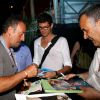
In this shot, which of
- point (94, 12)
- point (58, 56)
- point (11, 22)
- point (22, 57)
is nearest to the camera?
point (94, 12)

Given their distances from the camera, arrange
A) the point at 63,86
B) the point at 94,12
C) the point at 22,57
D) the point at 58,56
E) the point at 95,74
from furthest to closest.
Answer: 1. the point at 58,56
2. the point at 22,57
3. the point at 95,74
4. the point at 94,12
5. the point at 63,86

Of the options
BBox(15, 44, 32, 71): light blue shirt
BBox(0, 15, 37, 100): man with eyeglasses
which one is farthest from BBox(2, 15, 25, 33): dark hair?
BBox(15, 44, 32, 71): light blue shirt

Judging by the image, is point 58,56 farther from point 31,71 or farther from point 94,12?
point 94,12

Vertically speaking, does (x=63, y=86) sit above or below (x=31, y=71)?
below

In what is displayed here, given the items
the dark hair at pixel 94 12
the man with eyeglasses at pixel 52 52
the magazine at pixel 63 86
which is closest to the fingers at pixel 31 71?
the magazine at pixel 63 86

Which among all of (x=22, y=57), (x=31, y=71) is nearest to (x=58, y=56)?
(x=22, y=57)

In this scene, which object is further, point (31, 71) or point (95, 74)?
point (95, 74)

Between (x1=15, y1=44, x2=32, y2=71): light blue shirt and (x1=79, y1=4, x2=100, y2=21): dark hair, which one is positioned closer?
(x1=79, y1=4, x2=100, y2=21): dark hair

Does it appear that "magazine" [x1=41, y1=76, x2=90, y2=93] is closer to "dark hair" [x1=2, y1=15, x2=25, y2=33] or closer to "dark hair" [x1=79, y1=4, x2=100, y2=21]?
"dark hair" [x1=79, y1=4, x2=100, y2=21]

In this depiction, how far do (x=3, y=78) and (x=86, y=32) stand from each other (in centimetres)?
110

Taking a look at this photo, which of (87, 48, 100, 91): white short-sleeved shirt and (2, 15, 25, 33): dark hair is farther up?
(2, 15, 25, 33): dark hair

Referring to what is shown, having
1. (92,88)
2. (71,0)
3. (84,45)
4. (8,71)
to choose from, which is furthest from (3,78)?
(71,0)

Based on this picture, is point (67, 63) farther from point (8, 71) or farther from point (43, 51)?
point (8, 71)

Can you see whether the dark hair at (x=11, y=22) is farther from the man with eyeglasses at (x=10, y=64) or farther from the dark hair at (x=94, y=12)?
the dark hair at (x=94, y=12)
